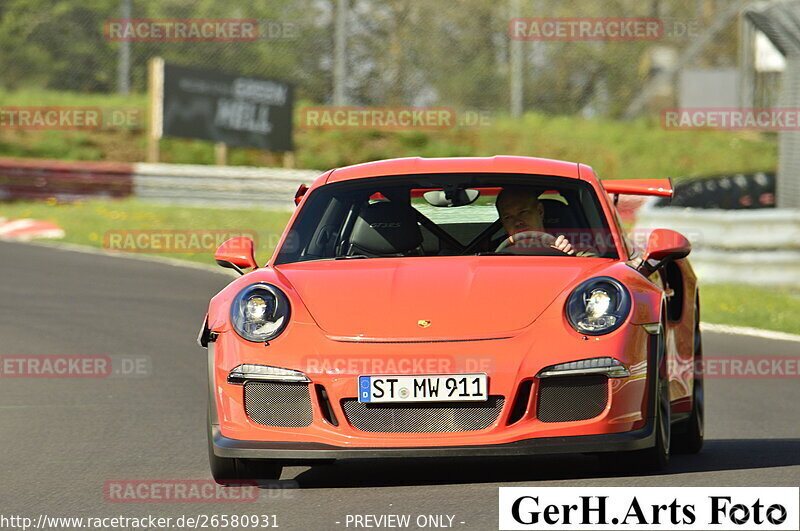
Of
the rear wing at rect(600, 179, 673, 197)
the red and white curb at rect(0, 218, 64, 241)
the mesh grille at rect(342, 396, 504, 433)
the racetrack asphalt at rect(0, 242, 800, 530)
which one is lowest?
the racetrack asphalt at rect(0, 242, 800, 530)

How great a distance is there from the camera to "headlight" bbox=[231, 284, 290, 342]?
6270mm

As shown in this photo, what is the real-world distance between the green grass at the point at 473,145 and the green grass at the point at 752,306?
11.5 metres

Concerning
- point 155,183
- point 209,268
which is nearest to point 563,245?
point 209,268

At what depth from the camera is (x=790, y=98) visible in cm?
1709

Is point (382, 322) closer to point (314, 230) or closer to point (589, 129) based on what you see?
point (314, 230)

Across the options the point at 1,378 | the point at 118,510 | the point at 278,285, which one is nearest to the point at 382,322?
the point at 278,285

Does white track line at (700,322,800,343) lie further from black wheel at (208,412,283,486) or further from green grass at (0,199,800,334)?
black wheel at (208,412,283,486)

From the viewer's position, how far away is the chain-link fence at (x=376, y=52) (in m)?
24.1

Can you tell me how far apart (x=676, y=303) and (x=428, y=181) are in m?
1.32

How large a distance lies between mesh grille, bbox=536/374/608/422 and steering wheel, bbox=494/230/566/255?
106cm

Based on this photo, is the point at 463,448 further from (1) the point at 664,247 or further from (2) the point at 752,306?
(2) the point at 752,306

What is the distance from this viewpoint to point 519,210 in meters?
7.29

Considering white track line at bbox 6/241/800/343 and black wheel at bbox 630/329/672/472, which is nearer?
black wheel at bbox 630/329/672/472

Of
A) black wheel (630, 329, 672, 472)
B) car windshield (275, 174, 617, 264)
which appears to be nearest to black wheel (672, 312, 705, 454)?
black wheel (630, 329, 672, 472)
